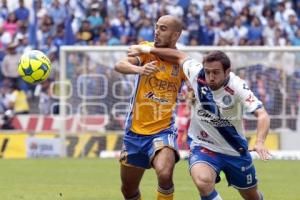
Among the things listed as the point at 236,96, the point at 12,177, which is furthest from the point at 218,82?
the point at 12,177

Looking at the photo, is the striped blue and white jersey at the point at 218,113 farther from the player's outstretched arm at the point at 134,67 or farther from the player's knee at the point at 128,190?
the player's knee at the point at 128,190

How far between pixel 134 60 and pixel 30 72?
2136 millimetres

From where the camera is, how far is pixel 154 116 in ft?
33.4

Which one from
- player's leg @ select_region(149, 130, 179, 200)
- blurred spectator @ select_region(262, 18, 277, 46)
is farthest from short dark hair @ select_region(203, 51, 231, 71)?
blurred spectator @ select_region(262, 18, 277, 46)

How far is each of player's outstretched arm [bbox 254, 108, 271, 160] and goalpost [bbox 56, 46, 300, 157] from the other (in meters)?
13.0

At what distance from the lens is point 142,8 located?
27906 millimetres

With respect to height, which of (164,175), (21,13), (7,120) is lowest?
(7,120)

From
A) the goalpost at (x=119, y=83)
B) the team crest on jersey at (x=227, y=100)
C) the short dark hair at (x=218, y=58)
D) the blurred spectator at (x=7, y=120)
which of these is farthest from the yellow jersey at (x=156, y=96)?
the blurred spectator at (x=7, y=120)

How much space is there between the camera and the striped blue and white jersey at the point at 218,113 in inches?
361

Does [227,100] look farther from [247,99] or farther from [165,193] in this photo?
[165,193]

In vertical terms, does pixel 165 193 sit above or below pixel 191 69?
below

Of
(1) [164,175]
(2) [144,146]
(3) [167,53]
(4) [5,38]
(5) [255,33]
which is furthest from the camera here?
(5) [255,33]

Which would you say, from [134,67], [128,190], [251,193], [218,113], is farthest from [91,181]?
[218,113]

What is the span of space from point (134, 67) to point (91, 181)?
608cm
